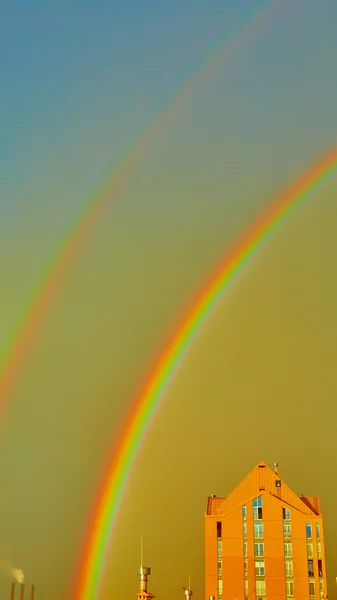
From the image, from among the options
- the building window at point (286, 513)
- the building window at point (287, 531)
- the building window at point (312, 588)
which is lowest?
the building window at point (312, 588)

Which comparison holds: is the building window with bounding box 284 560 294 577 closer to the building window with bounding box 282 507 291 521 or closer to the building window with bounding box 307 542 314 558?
the building window with bounding box 307 542 314 558

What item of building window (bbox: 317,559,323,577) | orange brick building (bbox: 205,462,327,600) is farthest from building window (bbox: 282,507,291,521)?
building window (bbox: 317,559,323,577)

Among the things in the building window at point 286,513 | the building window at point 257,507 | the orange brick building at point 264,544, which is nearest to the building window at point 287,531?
the orange brick building at point 264,544

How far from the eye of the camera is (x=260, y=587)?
306 feet

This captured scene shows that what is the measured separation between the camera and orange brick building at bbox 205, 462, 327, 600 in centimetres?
9325

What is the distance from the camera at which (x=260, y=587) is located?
306 ft

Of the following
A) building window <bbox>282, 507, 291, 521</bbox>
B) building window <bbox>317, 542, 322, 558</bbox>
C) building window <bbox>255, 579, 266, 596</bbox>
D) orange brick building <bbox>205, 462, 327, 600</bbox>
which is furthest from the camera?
building window <bbox>282, 507, 291, 521</bbox>

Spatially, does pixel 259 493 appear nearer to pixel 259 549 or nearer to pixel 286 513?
pixel 286 513

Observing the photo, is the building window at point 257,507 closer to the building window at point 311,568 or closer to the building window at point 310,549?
the building window at point 310,549

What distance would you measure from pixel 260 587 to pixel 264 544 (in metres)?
4.93

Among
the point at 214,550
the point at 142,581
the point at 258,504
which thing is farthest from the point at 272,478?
the point at 142,581

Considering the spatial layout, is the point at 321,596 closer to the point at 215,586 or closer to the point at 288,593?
the point at 288,593

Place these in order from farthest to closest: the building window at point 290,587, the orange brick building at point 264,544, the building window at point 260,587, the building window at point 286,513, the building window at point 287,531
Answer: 1. the building window at point 286,513
2. the building window at point 287,531
3. the orange brick building at point 264,544
4. the building window at point 260,587
5. the building window at point 290,587

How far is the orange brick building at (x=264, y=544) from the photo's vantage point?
306ft
